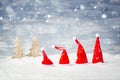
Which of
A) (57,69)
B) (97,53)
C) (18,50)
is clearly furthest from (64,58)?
(18,50)

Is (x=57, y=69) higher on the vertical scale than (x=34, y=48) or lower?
lower

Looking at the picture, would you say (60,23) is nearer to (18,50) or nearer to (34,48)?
(34,48)

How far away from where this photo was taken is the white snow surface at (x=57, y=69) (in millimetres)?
2324

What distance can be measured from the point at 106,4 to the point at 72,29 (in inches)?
12.5

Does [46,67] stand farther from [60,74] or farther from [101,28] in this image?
[101,28]

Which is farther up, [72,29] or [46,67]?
[72,29]

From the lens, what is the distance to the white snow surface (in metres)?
2.32

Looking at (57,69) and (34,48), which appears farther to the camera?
(34,48)

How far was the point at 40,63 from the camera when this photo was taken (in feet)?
8.12

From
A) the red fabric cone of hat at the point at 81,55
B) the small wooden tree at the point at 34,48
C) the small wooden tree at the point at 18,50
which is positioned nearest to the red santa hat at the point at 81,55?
the red fabric cone of hat at the point at 81,55

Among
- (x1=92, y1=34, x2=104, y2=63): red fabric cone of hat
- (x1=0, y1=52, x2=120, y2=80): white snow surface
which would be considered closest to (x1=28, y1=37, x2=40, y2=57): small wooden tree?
(x1=0, y1=52, x2=120, y2=80): white snow surface

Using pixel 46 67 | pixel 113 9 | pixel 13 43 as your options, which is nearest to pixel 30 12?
pixel 13 43

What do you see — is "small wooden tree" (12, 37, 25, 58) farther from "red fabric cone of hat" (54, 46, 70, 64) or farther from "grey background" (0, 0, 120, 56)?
"red fabric cone of hat" (54, 46, 70, 64)

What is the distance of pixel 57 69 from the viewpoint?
240 centimetres
